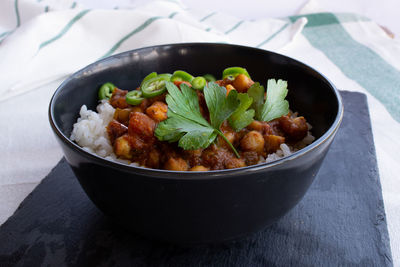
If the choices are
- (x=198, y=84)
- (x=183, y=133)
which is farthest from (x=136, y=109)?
(x=183, y=133)

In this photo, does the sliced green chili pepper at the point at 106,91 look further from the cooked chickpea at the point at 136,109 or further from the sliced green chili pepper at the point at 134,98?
the cooked chickpea at the point at 136,109

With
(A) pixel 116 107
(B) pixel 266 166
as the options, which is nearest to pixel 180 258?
(B) pixel 266 166

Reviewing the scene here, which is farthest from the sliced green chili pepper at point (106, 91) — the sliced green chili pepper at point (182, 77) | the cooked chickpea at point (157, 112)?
the cooked chickpea at point (157, 112)

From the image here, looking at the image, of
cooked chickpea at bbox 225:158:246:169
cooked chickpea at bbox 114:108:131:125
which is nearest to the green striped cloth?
cooked chickpea at bbox 114:108:131:125

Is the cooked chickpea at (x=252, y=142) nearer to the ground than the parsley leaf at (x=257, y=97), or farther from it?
nearer to the ground

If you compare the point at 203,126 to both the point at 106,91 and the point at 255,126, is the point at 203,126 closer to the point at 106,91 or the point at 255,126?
the point at 255,126

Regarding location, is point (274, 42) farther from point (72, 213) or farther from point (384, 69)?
point (72, 213)
